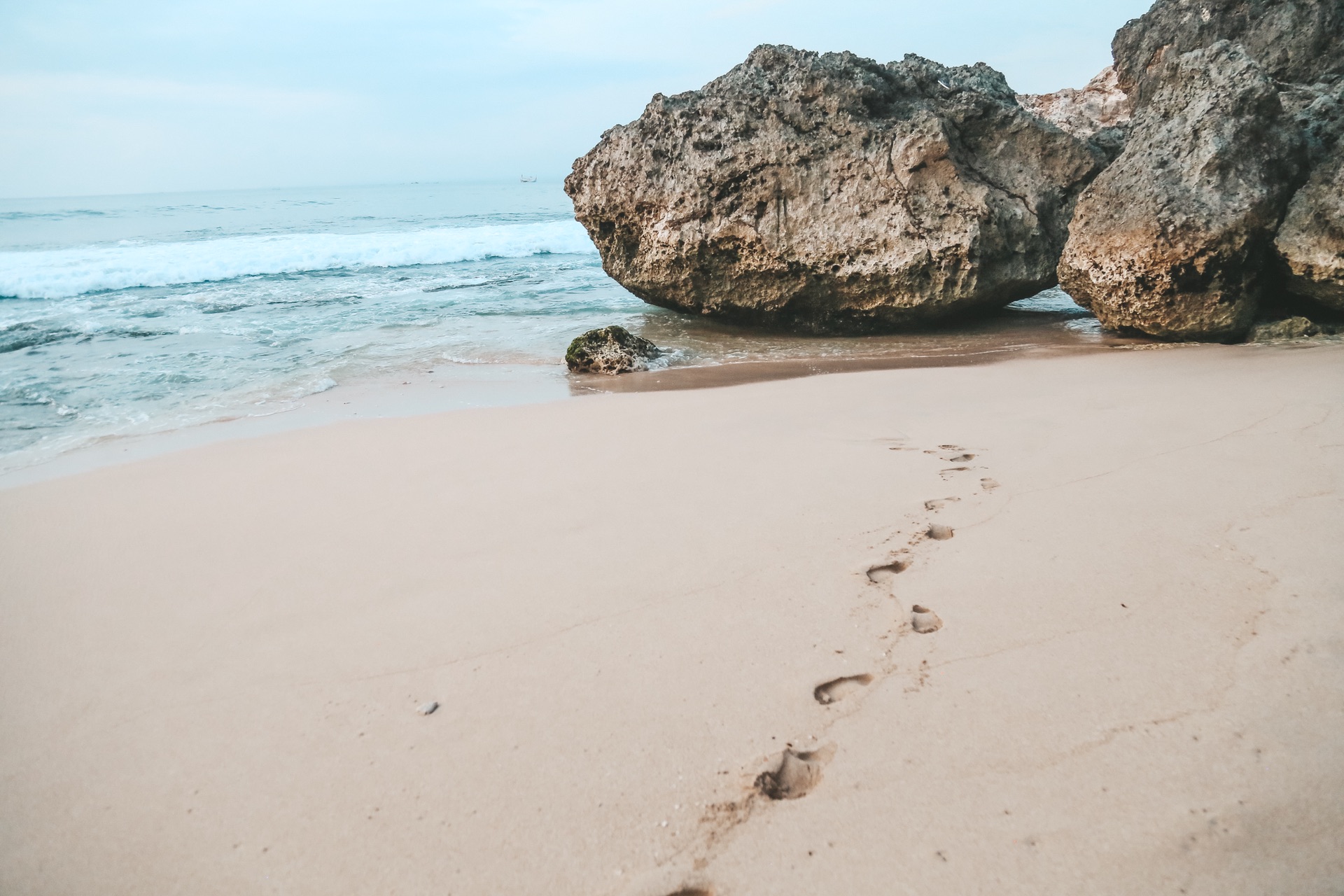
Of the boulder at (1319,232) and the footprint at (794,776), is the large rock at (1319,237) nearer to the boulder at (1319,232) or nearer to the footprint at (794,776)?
the boulder at (1319,232)

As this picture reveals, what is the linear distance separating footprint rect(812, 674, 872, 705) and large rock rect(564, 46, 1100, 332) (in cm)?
531

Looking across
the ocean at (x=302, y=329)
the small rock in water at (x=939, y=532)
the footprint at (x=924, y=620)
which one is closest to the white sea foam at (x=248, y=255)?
the ocean at (x=302, y=329)

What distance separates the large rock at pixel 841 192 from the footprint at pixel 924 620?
4.98m

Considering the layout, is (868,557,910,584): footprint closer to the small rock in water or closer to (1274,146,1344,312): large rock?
the small rock in water

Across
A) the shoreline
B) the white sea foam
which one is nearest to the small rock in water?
the shoreline

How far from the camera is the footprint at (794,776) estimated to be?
144 cm

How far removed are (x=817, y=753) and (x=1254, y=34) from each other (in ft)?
32.3

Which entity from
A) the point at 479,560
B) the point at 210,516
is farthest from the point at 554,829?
the point at 210,516

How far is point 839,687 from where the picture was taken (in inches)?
67.4

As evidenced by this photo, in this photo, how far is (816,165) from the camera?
→ 666cm

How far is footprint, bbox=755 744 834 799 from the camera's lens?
4.72 feet

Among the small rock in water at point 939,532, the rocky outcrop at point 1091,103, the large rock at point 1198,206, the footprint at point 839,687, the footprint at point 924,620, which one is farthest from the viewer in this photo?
the rocky outcrop at point 1091,103

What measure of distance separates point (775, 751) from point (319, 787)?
0.95 m

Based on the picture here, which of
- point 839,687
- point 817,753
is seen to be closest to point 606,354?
point 839,687
